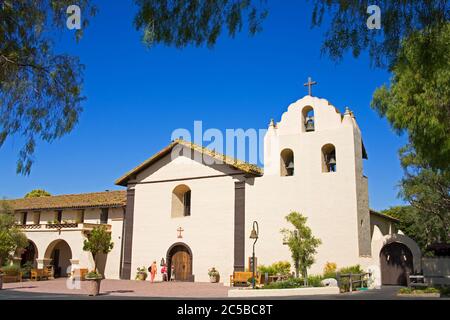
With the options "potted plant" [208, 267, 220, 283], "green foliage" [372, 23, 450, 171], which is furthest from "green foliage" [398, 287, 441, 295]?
"potted plant" [208, 267, 220, 283]

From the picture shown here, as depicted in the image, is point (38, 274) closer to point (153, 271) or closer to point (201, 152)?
point (153, 271)

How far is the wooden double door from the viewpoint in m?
28.0

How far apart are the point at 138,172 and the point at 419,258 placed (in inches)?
745

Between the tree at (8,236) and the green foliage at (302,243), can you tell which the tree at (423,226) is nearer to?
the green foliage at (302,243)

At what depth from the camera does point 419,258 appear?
22188 millimetres

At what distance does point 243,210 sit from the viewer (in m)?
26.4

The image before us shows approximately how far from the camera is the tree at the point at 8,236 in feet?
94.9

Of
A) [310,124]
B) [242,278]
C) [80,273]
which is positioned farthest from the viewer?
[80,273]

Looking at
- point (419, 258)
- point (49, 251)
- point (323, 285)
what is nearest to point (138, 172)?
point (49, 251)

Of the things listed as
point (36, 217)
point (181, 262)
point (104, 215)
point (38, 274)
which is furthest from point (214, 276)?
point (36, 217)

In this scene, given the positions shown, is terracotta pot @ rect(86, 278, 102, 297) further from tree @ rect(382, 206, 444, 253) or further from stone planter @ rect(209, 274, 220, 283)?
tree @ rect(382, 206, 444, 253)

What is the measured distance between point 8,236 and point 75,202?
6629 mm
